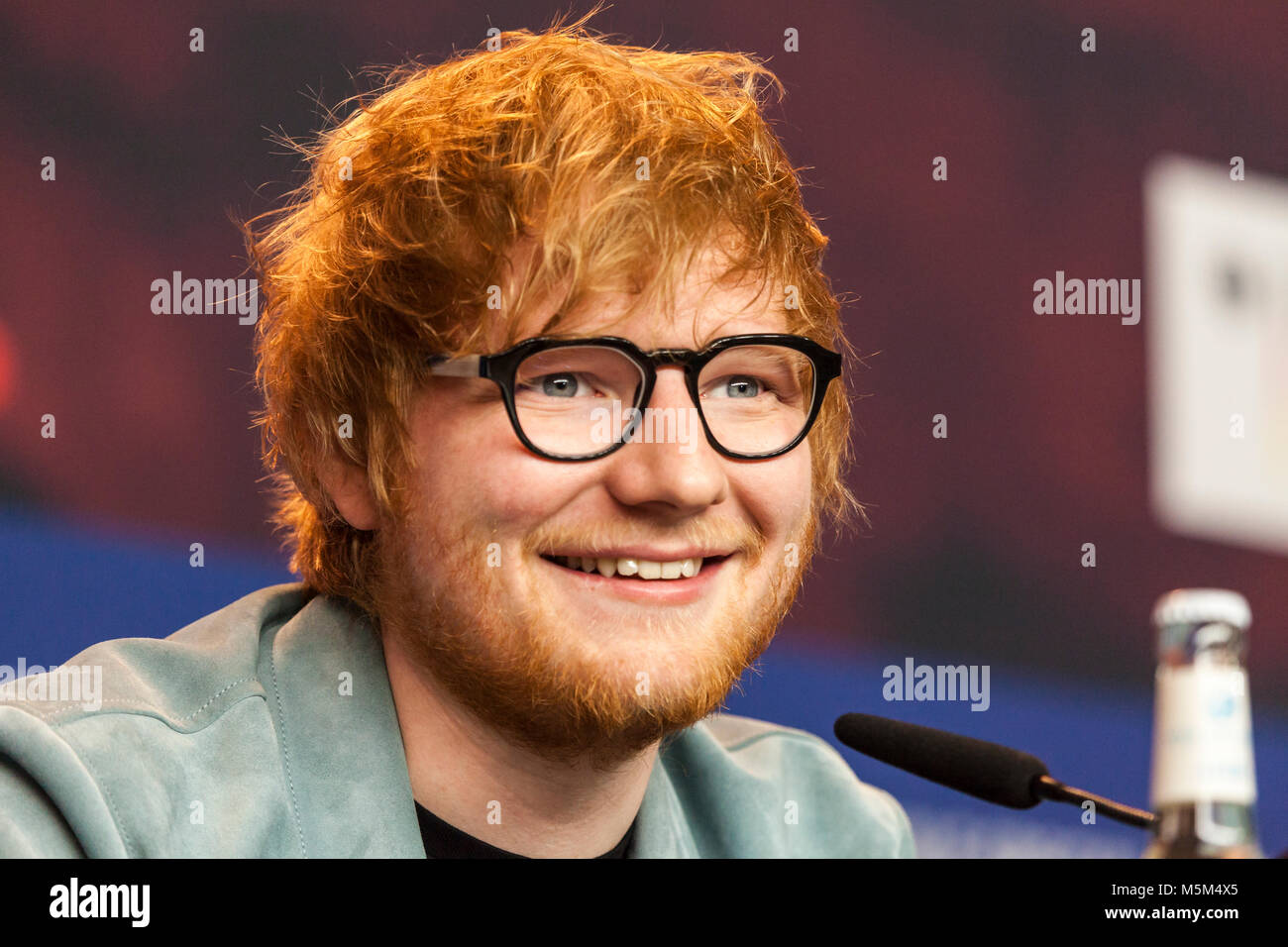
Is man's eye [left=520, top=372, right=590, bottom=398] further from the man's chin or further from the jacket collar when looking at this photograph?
the jacket collar

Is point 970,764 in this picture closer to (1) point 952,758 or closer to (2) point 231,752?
(1) point 952,758

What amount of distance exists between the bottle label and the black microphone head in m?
0.42

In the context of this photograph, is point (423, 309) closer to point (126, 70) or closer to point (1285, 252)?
point (126, 70)

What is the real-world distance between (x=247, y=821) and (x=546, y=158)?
0.73 meters

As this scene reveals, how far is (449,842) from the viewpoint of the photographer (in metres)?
1.45

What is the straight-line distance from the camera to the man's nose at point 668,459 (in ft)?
4.36

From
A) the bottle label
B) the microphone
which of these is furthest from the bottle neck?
the microphone

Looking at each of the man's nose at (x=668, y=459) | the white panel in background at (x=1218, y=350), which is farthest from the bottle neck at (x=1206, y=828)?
the white panel in background at (x=1218, y=350)

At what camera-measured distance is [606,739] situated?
Answer: 1.40 metres

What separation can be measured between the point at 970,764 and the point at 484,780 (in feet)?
1.82

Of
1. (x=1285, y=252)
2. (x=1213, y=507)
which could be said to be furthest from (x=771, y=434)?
(x=1285, y=252)

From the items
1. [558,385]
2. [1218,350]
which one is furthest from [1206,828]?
[1218,350]

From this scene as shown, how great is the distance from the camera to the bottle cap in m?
0.70

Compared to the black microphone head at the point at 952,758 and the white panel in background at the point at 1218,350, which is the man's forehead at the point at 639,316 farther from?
the white panel in background at the point at 1218,350
